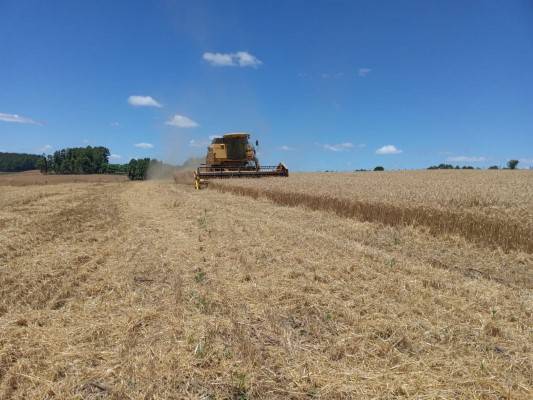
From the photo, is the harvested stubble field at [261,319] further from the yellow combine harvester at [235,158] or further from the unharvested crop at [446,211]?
the yellow combine harvester at [235,158]

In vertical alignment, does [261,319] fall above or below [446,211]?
below

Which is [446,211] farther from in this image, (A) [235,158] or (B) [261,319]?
(A) [235,158]

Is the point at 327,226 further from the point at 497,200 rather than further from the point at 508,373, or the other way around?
the point at 508,373

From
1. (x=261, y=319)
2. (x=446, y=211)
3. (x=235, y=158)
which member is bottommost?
(x=261, y=319)

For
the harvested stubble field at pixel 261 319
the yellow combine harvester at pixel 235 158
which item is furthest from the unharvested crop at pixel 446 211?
the yellow combine harvester at pixel 235 158

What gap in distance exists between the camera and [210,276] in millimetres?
5359

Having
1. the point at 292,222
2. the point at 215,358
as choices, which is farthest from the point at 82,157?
the point at 215,358

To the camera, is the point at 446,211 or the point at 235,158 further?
the point at 235,158

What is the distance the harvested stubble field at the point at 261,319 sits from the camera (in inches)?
115

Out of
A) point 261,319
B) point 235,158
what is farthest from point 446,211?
point 235,158

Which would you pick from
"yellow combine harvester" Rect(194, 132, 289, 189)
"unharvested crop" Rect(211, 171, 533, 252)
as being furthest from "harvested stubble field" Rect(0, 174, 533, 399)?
"yellow combine harvester" Rect(194, 132, 289, 189)

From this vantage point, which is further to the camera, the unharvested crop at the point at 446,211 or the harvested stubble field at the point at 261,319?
the unharvested crop at the point at 446,211

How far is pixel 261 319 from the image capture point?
158 inches

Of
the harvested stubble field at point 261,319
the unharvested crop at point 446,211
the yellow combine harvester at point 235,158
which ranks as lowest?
the harvested stubble field at point 261,319
